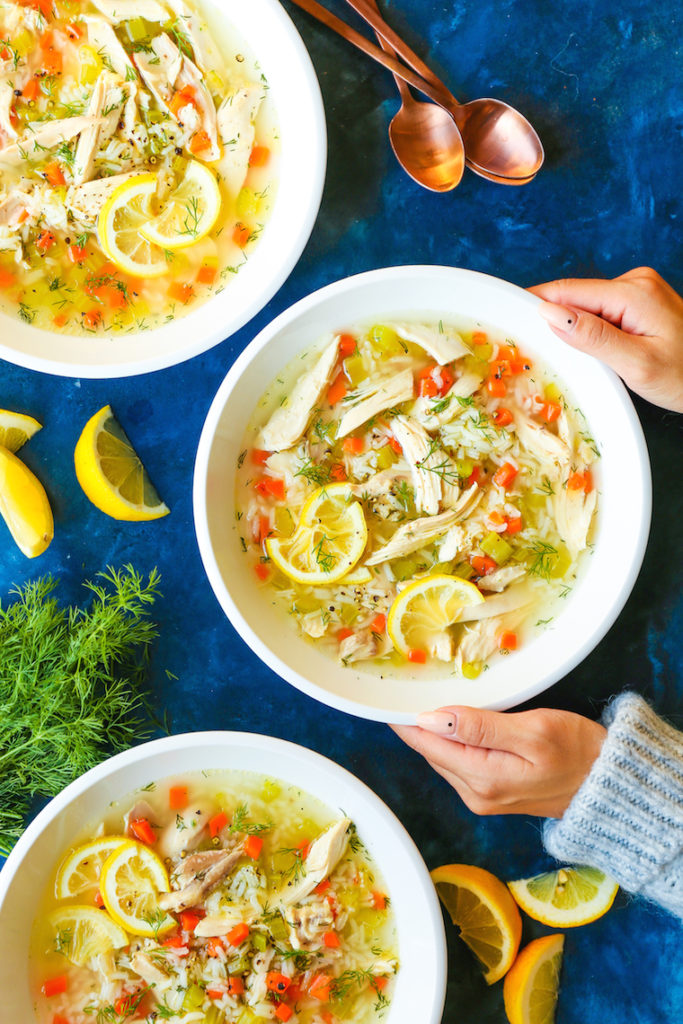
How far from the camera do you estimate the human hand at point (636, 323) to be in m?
2.35

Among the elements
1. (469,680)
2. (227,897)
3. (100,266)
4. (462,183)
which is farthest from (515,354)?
(227,897)

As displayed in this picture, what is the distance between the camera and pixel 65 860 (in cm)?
251

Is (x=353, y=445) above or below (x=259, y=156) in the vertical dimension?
below

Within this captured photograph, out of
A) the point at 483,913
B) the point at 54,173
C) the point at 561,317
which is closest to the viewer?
the point at 561,317

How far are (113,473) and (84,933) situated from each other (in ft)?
5.00

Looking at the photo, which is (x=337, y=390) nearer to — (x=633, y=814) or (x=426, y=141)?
(x=426, y=141)

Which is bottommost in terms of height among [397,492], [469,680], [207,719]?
[207,719]

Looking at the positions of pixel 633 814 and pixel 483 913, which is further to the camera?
pixel 483 913

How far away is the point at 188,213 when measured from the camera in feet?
8.27

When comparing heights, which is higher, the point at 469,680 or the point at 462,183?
the point at 462,183

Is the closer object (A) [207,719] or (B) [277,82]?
(B) [277,82]

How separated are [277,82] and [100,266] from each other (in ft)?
2.74

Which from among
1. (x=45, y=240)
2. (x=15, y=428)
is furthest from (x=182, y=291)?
(x=15, y=428)

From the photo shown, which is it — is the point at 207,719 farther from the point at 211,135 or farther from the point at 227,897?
the point at 211,135
